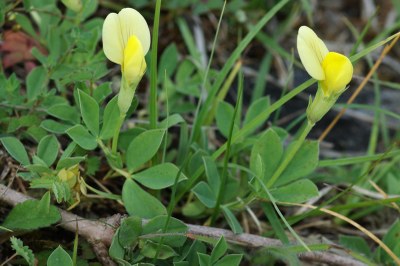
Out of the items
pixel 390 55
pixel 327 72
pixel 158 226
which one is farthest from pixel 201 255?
pixel 390 55

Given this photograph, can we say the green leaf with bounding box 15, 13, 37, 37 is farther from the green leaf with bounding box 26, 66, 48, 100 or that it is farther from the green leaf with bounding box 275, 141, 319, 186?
A: the green leaf with bounding box 275, 141, 319, 186

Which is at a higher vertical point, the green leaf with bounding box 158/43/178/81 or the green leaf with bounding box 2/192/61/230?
the green leaf with bounding box 158/43/178/81

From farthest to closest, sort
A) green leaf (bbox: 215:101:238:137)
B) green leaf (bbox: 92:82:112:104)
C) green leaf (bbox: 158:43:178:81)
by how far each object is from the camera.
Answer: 1. green leaf (bbox: 158:43:178:81)
2. green leaf (bbox: 215:101:238:137)
3. green leaf (bbox: 92:82:112:104)

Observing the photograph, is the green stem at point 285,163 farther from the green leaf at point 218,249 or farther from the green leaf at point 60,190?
the green leaf at point 60,190

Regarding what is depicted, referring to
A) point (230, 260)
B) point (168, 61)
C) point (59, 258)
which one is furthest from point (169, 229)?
point (168, 61)

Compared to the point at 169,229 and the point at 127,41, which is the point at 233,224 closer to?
the point at 169,229

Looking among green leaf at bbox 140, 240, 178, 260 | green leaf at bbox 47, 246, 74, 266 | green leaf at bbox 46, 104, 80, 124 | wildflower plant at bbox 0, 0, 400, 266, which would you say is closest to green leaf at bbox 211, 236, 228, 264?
wildflower plant at bbox 0, 0, 400, 266
